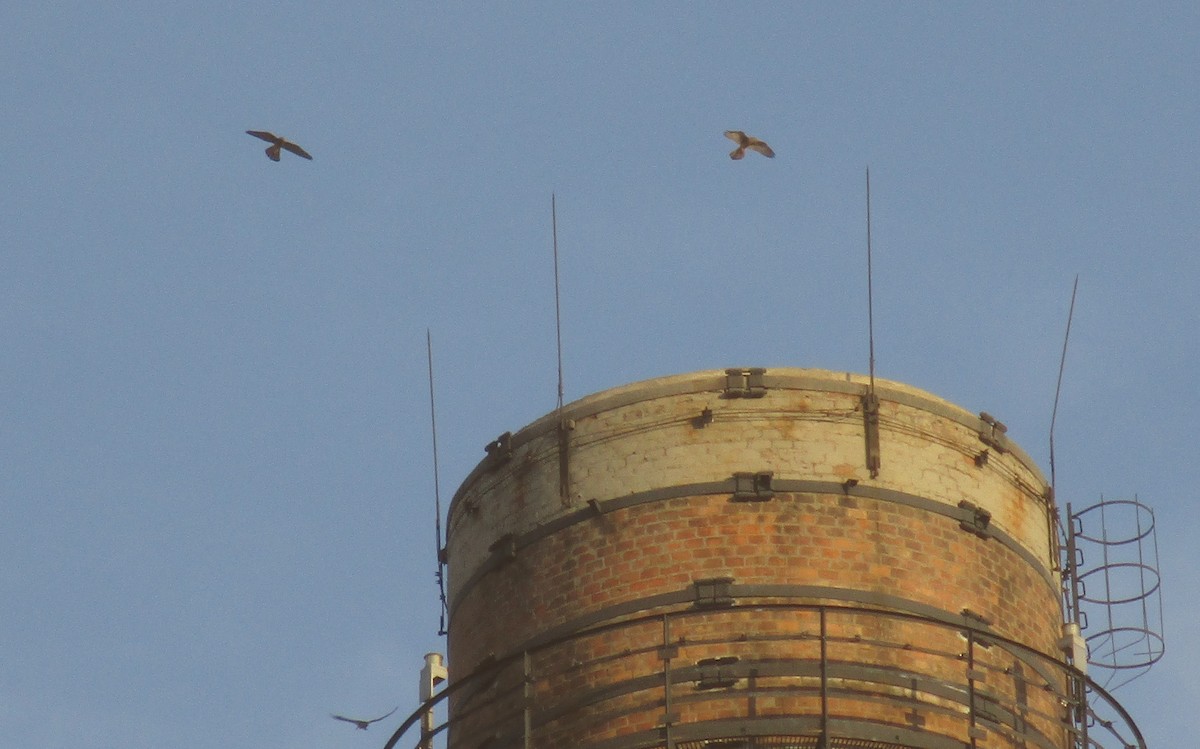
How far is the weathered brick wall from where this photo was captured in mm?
26703

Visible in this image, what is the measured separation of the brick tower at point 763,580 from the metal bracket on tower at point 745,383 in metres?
0.02

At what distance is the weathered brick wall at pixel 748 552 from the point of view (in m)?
26.7

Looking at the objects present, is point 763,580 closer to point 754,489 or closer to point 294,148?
point 754,489

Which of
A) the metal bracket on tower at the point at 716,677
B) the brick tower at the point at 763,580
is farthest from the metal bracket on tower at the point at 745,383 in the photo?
the metal bracket on tower at the point at 716,677

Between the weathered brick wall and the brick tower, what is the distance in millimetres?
20

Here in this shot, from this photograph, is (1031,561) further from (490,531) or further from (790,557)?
(490,531)

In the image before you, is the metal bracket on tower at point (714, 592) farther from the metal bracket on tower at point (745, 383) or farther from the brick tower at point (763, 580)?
the metal bracket on tower at point (745, 383)

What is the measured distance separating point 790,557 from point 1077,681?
320 centimetres

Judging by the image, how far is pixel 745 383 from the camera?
2819cm

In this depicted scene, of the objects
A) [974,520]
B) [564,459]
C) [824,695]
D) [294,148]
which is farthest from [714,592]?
[294,148]

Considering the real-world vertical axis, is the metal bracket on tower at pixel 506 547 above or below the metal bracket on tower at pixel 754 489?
below

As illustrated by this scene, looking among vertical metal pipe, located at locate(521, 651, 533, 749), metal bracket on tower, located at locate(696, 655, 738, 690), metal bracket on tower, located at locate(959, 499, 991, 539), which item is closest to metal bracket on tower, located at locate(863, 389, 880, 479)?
metal bracket on tower, located at locate(959, 499, 991, 539)

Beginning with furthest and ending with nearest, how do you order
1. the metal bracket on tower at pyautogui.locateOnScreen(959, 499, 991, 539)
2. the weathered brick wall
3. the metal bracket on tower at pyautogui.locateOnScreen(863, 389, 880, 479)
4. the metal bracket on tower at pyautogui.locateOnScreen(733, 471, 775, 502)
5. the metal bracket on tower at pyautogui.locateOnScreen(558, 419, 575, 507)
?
the metal bracket on tower at pyautogui.locateOnScreen(558, 419, 575, 507)
the metal bracket on tower at pyautogui.locateOnScreen(959, 499, 991, 539)
the metal bracket on tower at pyautogui.locateOnScreen(863, 389, 880, 479)
the metal bracket on tower at pyautogui.locateOnScreen(733, 471, 775, 502)
the weathered brick wall

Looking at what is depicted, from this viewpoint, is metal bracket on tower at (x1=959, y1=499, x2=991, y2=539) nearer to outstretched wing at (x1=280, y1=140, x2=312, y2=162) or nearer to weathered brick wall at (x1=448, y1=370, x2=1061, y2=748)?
weathered brick wall at (x1=448, y1=370, x2=1061, y2=748)
